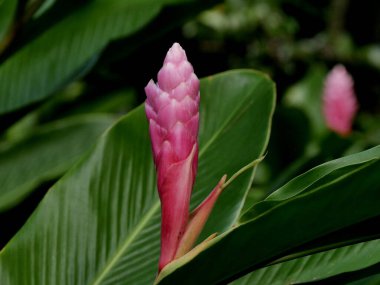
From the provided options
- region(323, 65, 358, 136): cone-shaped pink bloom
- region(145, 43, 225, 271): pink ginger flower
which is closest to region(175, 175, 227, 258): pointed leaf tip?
region(145, 43, 225, 271): pink ginger flower

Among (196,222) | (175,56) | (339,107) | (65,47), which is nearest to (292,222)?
(196,222)

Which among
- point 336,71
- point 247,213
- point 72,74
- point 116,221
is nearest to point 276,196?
point 247,213

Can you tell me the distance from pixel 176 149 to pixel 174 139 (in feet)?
0.04

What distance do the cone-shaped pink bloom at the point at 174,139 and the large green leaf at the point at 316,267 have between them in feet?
0.82

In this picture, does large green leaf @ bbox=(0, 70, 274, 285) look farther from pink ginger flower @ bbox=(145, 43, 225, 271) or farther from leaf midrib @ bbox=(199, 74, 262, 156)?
pink ginger flower @ bbox=(145, 43, 225, 271)

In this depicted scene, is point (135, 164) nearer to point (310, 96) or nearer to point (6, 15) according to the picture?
point (6, 15)

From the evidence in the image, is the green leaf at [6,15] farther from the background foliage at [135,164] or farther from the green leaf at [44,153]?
the green leaf at [44,153]

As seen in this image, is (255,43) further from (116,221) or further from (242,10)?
(116,221)

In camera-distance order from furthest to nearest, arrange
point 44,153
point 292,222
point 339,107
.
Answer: point 339,107 → point 44,153 → point 292,222

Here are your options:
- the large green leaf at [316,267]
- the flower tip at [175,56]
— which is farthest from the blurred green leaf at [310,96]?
the flower tip at [175,56]

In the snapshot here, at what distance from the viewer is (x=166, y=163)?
873mm

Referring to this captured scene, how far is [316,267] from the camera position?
110 cm

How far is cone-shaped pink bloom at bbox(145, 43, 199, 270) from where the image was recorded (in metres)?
0.86

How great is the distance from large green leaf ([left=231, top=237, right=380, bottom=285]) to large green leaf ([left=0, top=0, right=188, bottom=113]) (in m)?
0.73
